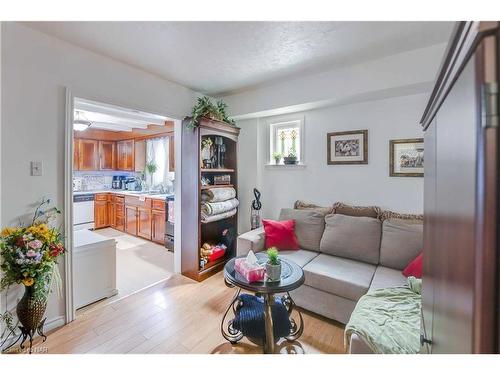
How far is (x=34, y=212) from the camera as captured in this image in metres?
1.83

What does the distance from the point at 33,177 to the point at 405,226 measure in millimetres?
3252

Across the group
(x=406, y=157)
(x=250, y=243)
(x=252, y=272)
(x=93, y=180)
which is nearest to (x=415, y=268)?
(x=406, y=157)

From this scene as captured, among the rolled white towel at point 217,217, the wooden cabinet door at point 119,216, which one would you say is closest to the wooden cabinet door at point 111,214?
the wooden cabinet door at point 119,216

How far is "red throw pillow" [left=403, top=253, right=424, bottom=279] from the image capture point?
1901mm

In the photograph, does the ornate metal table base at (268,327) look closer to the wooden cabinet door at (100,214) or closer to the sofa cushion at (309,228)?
the sofa cushion at (309,228)

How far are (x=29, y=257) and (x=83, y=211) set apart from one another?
3.92 meters

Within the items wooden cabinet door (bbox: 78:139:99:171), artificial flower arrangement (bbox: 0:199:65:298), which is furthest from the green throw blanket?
wooden cabinet door (bbox: 78:139:99:171)

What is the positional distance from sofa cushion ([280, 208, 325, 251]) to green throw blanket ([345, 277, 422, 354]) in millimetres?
945

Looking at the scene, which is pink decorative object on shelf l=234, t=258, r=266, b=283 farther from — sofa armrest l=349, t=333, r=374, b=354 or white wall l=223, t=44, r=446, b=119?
white wall l=223, t=44, r=446, b=119

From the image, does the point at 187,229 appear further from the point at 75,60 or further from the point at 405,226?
the point at 405,226

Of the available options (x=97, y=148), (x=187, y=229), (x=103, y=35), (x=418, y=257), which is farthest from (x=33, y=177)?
(x=97, y=148)

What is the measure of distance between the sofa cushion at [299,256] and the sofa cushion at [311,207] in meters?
0.53

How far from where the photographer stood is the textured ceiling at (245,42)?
1.75 meters

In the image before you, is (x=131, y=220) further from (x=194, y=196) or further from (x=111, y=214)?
(x=194, y=196)
